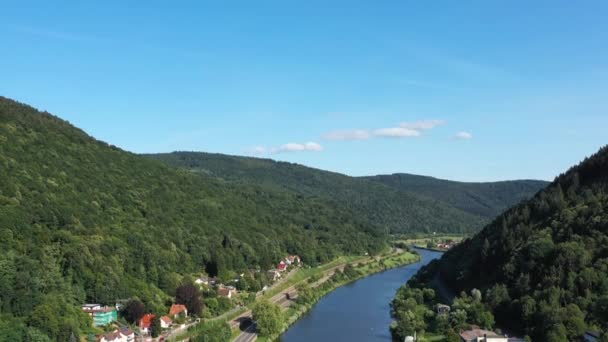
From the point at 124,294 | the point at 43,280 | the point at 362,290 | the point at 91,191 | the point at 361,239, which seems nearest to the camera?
the point at 43,280

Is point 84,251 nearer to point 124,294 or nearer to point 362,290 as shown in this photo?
point 124,294

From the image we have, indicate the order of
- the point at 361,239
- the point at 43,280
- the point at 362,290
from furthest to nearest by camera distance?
the point at 361,239 → the point at 362,290 → the point at 43,280

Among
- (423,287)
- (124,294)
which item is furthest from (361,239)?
(124,294)

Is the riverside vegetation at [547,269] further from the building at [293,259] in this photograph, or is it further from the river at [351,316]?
the building at [293,259]

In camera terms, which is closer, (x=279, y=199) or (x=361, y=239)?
(x=361, y=239)

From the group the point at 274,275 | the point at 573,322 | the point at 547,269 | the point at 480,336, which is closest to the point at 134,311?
the point at 480,336

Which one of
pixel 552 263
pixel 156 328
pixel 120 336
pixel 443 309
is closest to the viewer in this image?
pixel 120 336

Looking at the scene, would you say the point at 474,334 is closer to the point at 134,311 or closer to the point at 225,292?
the point at 134,311

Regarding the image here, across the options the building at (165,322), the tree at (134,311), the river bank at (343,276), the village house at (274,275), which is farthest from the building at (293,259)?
the tree at (134,311)
